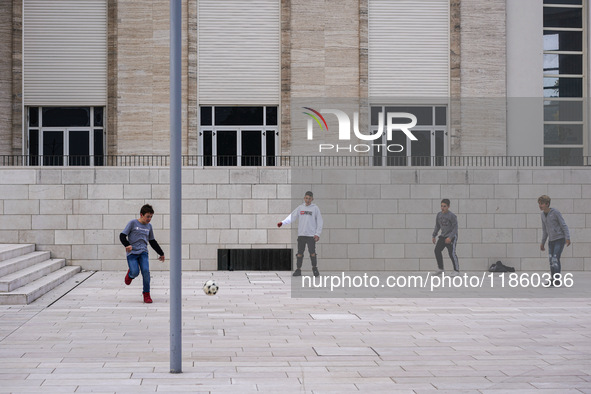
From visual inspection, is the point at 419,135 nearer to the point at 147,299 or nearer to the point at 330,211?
the point at 330,211

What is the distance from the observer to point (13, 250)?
61.3 feet

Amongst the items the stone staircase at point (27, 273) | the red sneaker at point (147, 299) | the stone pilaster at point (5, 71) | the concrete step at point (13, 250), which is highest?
the stone pilaster at point (5, 71)

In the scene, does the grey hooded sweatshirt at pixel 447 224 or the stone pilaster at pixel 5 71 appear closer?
the grey hooded sweatshirt at pixel 447 224

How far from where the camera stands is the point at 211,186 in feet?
72.1

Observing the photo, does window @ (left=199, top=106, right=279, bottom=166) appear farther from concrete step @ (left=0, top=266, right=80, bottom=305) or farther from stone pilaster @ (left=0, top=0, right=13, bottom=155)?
concrete step @ (left=0, top=266, right=80, bottom=305)

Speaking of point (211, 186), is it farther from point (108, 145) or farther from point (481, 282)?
point (481, 282)

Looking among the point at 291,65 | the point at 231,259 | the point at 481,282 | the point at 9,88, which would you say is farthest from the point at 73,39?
the point at 481,282

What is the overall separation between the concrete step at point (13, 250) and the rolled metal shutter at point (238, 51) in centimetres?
704

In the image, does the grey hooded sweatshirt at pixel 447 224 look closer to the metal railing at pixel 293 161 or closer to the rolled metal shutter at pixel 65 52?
the metal railing at pixel 293 161

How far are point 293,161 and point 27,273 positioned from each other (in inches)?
A: 363

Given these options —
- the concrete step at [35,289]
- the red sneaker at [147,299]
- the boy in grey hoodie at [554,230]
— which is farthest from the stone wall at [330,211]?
the red sneaker at [147,299]

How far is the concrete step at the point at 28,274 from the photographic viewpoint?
14.6 m

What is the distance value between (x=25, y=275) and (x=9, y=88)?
33.0 ft

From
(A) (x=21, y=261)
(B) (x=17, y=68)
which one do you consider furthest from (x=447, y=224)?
(B) (x=17, y=68)
